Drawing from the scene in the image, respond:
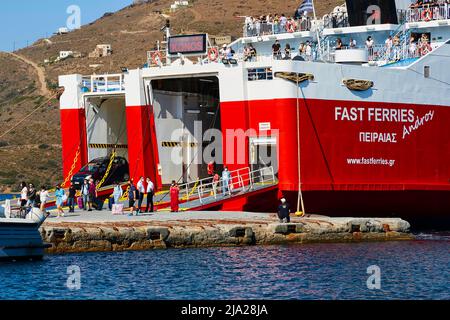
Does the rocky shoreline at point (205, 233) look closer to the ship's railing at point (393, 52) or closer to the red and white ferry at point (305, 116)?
the red and white ferry at point (305, 116)

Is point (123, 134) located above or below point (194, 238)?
above

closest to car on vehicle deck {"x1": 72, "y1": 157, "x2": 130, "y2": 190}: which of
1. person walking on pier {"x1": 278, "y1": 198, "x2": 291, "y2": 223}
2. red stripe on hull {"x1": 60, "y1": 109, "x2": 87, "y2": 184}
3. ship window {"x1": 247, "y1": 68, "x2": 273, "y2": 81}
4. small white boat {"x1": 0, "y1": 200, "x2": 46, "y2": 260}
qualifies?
red stripe on hull {"x1": 60, "y1": 109, "x2": 87, "y2": 184}

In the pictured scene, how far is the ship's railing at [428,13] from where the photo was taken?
43.7 m

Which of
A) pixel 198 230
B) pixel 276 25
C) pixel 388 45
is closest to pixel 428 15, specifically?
pixel 388 45

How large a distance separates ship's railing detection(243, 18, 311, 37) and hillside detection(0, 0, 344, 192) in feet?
117

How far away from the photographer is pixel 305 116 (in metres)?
38.4

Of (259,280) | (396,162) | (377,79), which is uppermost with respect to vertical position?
(377,79)

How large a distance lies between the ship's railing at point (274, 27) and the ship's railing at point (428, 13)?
14.1 ft

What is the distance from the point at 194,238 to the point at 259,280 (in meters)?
5.96

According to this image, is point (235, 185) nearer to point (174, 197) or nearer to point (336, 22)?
point (174, 197)

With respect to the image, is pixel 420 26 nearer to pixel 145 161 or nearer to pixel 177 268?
pixel 145 161

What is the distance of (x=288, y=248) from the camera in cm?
3369
